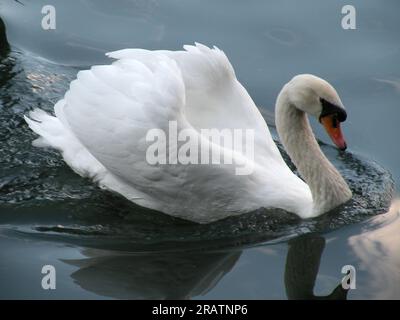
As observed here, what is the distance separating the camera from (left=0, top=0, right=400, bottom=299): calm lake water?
21.6ft

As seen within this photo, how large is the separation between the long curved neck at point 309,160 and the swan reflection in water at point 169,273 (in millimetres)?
540

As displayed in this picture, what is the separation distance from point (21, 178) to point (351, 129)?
3221 mm

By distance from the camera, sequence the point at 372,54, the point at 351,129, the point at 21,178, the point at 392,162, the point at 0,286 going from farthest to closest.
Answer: the point at 372,54 → the point at 351,129 → the point at 392,162 → the point at 21,178 → the point at 0,286

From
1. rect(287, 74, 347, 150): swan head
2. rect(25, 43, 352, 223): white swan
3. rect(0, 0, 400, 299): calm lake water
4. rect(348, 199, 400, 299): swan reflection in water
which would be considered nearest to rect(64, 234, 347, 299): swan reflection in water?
rect(0, 0, 400, 299): calm lake water

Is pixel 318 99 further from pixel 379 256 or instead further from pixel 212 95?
pixel 379 256

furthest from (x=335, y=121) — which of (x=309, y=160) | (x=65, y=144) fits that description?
(x=65, y=144)

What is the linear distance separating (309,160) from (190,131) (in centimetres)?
117

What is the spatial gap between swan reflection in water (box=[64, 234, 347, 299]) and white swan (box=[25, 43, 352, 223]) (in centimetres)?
53

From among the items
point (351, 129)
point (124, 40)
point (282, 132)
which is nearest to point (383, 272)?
point (282, 132)

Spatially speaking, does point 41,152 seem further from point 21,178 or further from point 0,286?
point 0,286

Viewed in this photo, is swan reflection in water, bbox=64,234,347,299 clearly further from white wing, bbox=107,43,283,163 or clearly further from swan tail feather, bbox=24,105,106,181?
white wing, bbox=107,43,283,163

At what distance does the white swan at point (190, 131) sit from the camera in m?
7.00

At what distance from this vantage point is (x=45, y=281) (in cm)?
645

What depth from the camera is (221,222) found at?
24.0ft
